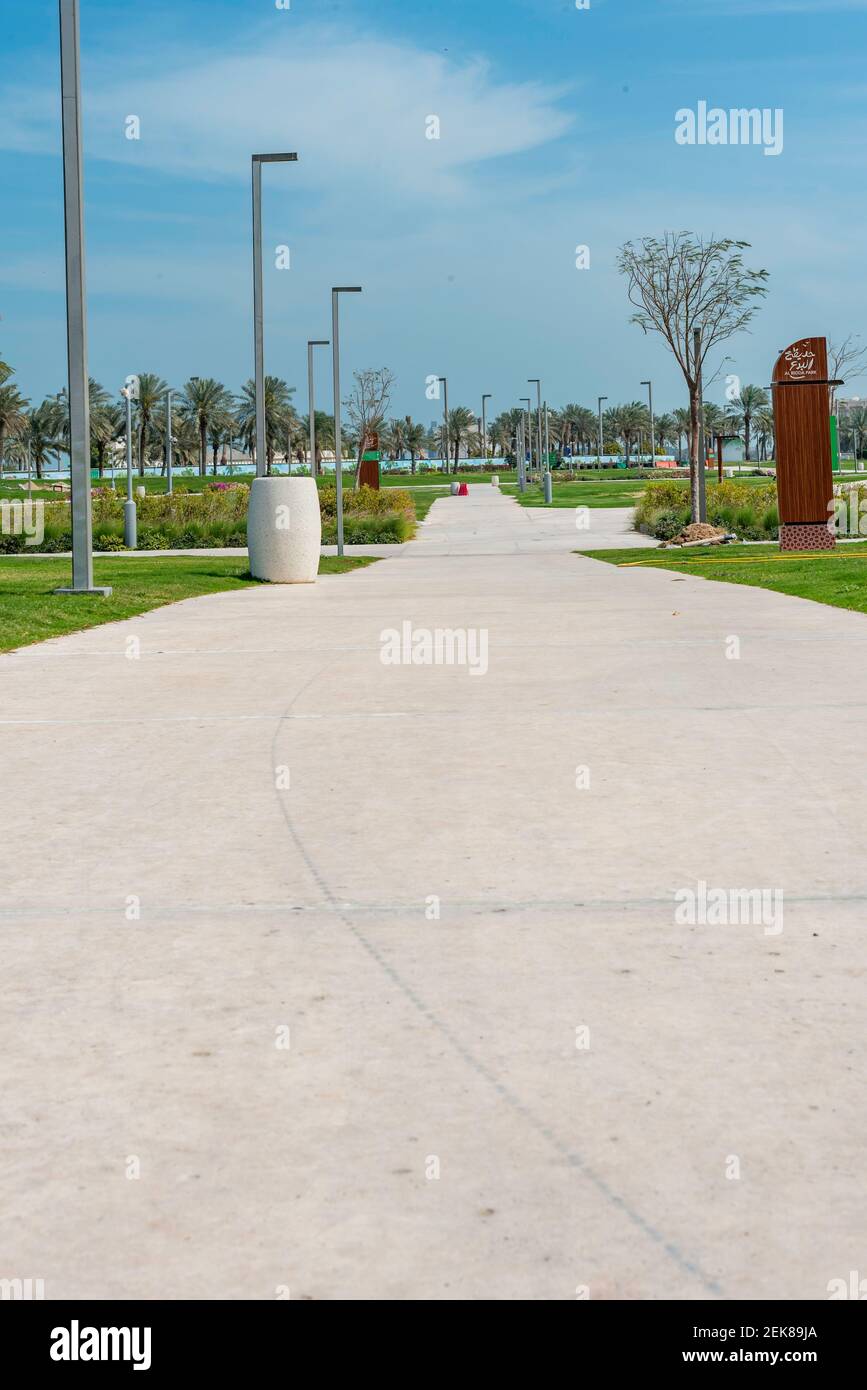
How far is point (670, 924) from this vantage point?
526 centimetres

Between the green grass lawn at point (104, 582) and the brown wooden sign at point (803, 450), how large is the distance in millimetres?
8559

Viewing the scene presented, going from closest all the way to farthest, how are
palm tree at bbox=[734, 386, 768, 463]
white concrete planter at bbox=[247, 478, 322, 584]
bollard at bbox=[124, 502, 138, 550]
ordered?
white concrete planter at bbox=[247, 478, 322, 584], bollard at bbox=[124, 502, 138, 550], palm tree at bbox=[734, 386, 768, 463]

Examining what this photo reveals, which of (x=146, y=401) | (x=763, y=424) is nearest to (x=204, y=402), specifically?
(x=146, y=401)

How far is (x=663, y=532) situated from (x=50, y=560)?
16.4 m

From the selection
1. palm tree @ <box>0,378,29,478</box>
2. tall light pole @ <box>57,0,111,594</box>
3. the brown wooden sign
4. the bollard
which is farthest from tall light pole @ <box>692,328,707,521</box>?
palm tree @ <box>0,378,29,478</box>

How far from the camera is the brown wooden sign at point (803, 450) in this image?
31.0m

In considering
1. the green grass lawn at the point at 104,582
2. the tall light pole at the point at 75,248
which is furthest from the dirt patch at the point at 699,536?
the tall light pole at the point at 75,248

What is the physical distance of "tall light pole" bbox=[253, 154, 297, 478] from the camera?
24625 millimetres

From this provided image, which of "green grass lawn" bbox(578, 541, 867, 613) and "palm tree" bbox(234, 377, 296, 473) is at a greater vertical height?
"palm tree" bbox(234, 377, 296, 473)

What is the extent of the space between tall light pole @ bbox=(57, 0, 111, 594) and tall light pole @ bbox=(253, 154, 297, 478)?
5.43 m

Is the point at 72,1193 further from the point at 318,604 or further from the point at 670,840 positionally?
the point at 318,604

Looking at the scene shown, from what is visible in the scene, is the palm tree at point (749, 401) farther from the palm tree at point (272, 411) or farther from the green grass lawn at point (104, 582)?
the green grass lawn at point (104, 582)

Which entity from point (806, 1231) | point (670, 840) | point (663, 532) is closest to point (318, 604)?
point (670, 840)

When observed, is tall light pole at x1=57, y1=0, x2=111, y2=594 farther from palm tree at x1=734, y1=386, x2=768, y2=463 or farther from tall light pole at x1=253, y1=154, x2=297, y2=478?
palm tree at x1=734, y1=386, x2=768, y2=463
